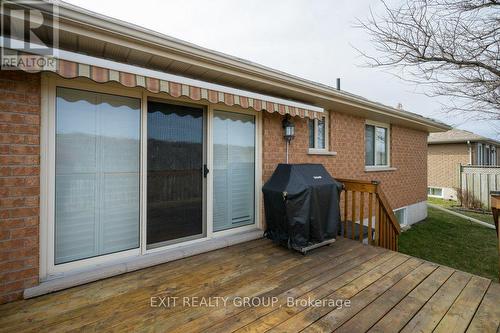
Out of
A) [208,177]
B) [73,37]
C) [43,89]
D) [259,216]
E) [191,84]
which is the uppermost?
[73,37]

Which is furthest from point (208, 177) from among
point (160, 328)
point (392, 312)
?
point (392, 312)

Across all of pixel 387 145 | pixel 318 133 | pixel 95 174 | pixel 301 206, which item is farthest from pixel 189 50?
pixel 387 145

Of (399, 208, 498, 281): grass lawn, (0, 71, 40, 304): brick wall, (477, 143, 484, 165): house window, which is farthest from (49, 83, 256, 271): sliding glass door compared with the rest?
(477, 143, 484, 165): house window

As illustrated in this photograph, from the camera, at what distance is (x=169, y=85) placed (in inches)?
128

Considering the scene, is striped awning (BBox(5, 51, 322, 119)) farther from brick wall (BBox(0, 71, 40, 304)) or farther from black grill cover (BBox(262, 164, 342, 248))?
black grill cover (BBox(262, 164, 342, 248))

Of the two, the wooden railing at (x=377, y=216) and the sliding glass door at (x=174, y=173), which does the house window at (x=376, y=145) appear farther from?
the sliding glass door at (x=174, y=173)

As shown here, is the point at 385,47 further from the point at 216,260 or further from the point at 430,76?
the point at 216,260

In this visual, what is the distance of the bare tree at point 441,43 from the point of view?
16.4 ft

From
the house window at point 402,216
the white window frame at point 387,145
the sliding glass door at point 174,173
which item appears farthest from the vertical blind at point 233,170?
the house window at point 402,216

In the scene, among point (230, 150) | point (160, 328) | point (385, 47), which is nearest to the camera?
point (160, 328)

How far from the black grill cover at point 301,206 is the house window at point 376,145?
14.4 ft

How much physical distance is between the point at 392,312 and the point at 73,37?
4.73 m

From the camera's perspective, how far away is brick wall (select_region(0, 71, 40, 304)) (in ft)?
8.87

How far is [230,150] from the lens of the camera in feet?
15.6
